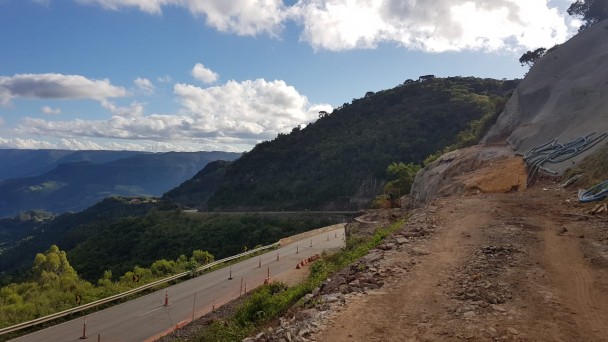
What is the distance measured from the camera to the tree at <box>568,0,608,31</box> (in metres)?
61.6

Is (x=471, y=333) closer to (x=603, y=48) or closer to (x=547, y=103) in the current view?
(x=547, y=103)

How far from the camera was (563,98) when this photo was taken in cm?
3100

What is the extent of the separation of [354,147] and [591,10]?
42.5 m

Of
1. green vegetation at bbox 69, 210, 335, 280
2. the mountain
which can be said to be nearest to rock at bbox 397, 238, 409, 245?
green vegetation at bbox 69, 210, 335, 280

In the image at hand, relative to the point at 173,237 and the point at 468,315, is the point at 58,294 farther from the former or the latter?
the point at 173,237

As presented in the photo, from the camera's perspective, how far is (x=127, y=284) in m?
26.7

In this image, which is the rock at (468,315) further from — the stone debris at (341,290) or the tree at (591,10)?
the tree at (591,10)

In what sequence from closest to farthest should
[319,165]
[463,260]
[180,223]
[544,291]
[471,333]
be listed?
1. [471,333]
2. [544,291]
3. [463,260]
4. [180,223]
5. [319,165]

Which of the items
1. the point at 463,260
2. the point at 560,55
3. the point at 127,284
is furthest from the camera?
the point at 560,55

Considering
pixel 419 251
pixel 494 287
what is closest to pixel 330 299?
pixel 494 287

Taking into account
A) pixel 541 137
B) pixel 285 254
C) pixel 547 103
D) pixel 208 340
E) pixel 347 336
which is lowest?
pixel 285 254

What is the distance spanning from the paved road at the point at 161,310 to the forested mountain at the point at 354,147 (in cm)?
4410

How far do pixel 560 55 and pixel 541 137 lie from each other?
15340 millimetres

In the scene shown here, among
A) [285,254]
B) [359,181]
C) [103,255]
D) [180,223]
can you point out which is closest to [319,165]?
Answer: [359,181]
